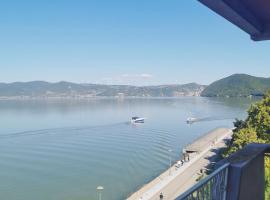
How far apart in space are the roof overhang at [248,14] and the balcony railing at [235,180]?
3.43 ft

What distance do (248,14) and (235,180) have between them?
1.53 meters

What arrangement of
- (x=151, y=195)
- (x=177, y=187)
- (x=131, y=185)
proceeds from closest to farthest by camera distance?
1. (x=151, y=195)
2. (x=177, y=187)
3. (x=131, y=185)

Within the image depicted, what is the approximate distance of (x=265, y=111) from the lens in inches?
1036

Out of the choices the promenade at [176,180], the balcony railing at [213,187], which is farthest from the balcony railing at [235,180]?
the promenade at [176,180]

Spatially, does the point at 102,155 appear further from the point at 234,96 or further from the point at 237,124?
the point at 234,96

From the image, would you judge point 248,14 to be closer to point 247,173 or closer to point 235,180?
point 247,173

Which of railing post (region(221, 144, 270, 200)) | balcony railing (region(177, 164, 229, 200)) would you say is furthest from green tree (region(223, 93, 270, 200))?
balcony railing (region(177, 164, 229, 200))

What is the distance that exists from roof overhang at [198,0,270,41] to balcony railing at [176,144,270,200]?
41.2 inches

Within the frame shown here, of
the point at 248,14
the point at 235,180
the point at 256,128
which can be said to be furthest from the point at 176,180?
the point at 235,180

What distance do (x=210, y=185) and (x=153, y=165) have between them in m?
35.9

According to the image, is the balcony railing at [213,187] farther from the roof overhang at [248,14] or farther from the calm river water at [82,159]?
the calm river water at [82,159]

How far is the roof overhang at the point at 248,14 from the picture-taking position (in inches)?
105

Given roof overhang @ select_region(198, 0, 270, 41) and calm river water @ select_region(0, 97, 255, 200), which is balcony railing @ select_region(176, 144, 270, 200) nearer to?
roof overhang @ select_region(198, 0, 270, 41)

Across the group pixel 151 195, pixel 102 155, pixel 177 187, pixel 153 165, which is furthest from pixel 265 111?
pixel 102 155
